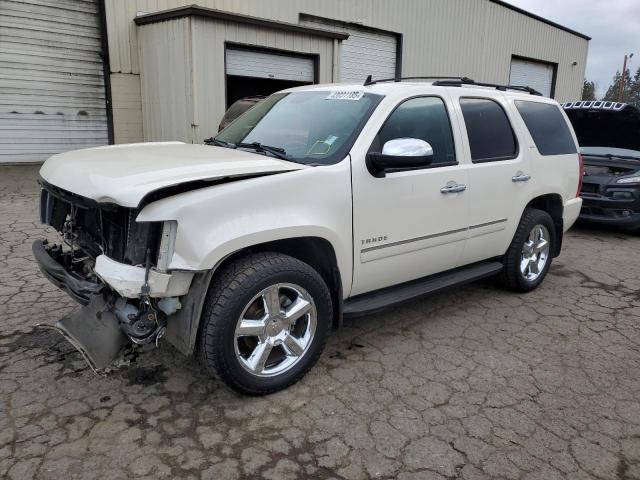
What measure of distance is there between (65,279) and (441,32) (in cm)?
1745

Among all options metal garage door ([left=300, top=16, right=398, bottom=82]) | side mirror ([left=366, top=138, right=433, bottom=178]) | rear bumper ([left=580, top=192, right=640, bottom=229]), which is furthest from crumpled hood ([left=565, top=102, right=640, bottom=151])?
metal garage door ([left=300, top=16, right=398, bottom=82])

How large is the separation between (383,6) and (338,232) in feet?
47.9

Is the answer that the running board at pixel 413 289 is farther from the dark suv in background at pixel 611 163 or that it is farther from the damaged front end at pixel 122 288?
the dark suv in background at pixel 611 163

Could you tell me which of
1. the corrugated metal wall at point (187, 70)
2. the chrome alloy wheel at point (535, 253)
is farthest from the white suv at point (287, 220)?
the corrugated metal wall at point (187, 70)

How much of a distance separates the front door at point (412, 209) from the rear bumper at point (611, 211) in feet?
14.9

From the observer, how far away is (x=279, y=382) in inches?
124

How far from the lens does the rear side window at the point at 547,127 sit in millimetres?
4863

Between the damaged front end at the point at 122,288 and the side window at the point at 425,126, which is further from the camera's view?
the side window at the point at 425,126

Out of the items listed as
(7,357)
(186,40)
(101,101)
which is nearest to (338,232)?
(7,357)

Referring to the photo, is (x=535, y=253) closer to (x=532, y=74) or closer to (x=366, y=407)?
(x=366, y=407)

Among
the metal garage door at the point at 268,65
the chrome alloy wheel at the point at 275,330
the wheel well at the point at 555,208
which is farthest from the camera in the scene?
the metal garage door at the point at 268,65

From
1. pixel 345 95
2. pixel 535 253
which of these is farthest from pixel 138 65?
pixel 535 253

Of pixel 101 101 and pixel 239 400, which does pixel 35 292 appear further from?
pixel 101 101

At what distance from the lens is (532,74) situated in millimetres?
22453
